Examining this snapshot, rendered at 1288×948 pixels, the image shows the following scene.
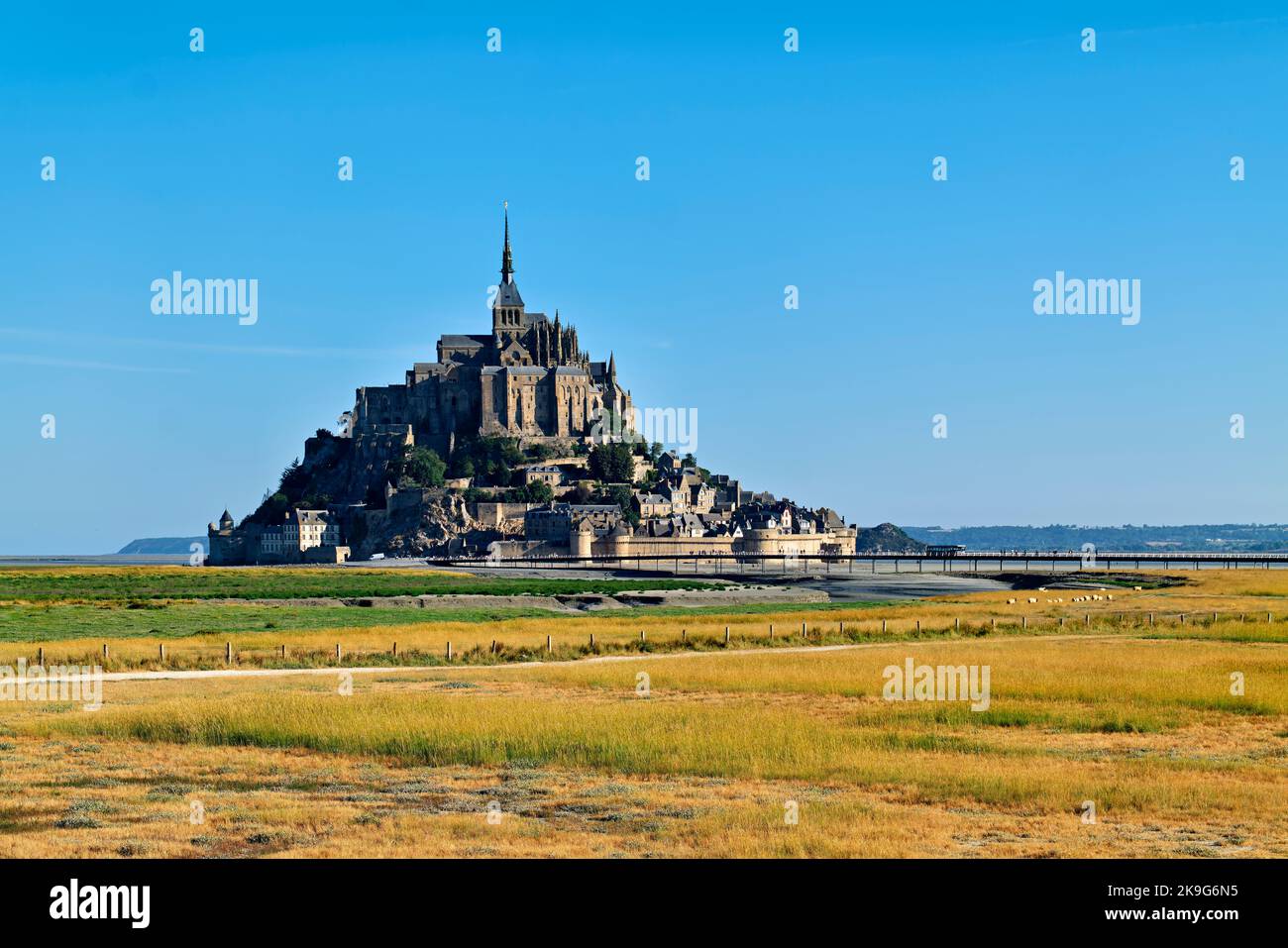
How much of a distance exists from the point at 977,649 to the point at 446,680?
59.9 ft

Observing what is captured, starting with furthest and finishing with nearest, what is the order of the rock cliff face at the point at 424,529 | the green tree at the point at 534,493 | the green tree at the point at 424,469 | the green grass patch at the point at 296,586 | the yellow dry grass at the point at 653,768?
the green tree at the point at 424,469 → the green tree at the point at 534,493 → the rock cliff face at the point at 424,529 → the green grass patch at the point at 296,586 → the yellow dry grass at the point at 653,768

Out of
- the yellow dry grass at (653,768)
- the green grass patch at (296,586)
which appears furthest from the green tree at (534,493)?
the yellow dry grass at (653,768)

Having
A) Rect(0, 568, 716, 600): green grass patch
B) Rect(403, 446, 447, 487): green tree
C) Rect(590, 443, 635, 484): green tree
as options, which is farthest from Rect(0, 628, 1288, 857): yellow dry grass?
Rect(590, 443, 635, 484): green tree

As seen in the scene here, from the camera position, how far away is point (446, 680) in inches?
1442

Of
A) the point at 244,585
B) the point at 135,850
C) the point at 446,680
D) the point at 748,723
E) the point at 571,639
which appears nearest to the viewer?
the point at 135,850

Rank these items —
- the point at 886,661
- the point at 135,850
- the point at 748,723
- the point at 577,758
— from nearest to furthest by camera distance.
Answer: the point at 135,850, the point at 577,758, the point at 748,723, the point at 886,661

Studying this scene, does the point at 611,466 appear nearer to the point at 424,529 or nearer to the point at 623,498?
the point at 623,498

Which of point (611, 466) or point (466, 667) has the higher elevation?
point (611, 466)

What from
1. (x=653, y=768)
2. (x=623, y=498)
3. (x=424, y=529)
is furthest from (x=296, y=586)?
(x=653, y=768)

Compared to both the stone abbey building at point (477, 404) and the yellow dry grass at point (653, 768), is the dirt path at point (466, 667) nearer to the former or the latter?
the yellow dry grass at point (653, 768)

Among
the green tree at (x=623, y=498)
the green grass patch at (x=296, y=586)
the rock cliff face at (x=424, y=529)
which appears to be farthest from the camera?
the green tree at (x=623, y=498)
